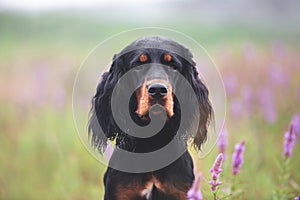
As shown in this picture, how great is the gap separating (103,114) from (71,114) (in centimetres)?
231

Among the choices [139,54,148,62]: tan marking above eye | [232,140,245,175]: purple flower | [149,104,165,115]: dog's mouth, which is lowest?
[232,140,245,175]: purple flower

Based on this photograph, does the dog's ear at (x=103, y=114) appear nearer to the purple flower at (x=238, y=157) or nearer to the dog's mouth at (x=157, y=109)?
the dog's mouth at (x=157, y=109)

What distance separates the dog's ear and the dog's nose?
0.39 m

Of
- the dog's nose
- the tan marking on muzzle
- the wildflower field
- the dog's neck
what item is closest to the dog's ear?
the dog's neck

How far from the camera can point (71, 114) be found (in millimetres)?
5016

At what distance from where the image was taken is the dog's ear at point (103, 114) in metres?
2.68

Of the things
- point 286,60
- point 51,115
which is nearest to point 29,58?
point 51,115

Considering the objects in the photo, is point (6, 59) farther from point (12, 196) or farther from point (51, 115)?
point (12, 196)

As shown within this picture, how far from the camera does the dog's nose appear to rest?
7.40ft

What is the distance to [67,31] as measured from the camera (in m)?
6.72

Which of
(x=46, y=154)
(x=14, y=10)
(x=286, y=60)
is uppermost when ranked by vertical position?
(x=14, y=10)

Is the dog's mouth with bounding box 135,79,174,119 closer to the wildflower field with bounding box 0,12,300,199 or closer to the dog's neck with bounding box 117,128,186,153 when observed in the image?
the dog's neck with bounding box 117,128,186,153

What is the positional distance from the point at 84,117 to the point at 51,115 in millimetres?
892

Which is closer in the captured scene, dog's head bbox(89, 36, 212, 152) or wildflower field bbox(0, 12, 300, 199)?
dog's head bbox(89, 36, 212, 152)
